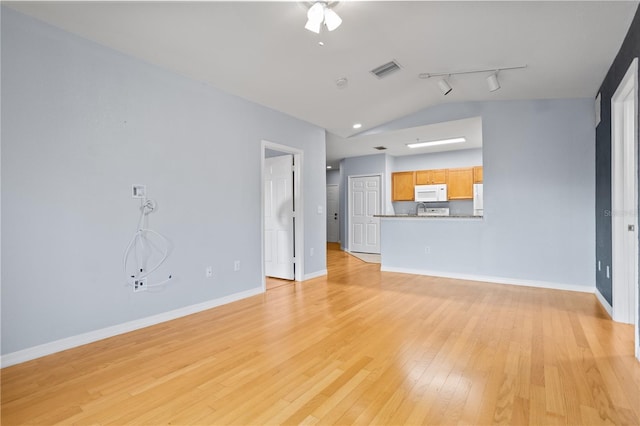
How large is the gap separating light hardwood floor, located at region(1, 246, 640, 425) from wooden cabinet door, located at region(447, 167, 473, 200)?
394 cm

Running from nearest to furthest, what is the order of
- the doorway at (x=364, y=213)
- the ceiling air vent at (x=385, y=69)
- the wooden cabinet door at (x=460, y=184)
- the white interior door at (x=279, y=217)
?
the ceiling air vent at (x=385, y=69), the white interior door at (x=279, y=217), the wooden cabinet door at (x=460, y=184), the doorway at (x=364, y=213)

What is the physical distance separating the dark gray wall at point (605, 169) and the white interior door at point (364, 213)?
14.7ft

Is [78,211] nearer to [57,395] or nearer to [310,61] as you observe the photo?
[57,395]

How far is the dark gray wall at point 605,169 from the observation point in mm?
2879

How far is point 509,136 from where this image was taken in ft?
15.0

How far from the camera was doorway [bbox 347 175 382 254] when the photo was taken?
26.1 ft

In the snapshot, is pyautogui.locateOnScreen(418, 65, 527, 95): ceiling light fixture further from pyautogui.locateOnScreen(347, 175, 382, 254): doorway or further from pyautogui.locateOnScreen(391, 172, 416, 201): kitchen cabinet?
pyautogui.locateOnScreen(347, 175, 382, 254): doorway

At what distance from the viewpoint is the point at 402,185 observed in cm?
789

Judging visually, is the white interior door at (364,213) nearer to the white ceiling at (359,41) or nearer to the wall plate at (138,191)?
the white ceiling at (359,41)

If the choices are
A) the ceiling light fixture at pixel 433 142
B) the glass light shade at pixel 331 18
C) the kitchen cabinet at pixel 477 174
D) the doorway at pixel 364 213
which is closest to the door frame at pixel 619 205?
the glass light shade at pixel 331 18

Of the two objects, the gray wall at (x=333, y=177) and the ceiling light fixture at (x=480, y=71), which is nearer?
the ceiling light fixture at (x=480, y=71)

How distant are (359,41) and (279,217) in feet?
9.36

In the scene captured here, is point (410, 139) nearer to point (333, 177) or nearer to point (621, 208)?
point (621, 208)

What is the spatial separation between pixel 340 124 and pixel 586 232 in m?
3.76
